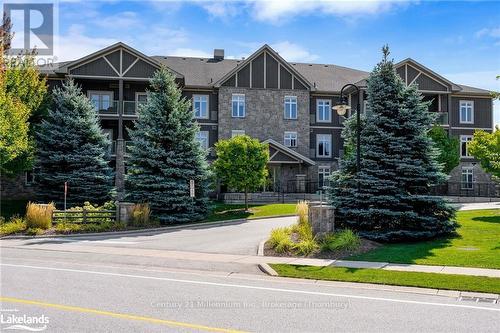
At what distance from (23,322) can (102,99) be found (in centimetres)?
3398

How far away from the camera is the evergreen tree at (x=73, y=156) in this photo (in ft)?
96.9

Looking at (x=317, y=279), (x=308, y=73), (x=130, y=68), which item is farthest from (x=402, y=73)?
(x=317, y=279)

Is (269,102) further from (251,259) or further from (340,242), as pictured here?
(251,259)

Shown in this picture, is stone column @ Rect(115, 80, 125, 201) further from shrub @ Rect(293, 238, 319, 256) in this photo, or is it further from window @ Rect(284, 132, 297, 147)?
shrub @ Rect(293, 238, 319, 256)

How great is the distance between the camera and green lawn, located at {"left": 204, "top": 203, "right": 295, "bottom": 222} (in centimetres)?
2927

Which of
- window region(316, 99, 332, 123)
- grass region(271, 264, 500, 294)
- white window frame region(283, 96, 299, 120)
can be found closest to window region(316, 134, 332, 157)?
window region(316, 99, 332, 123)

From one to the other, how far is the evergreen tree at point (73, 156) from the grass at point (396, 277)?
64.5ft

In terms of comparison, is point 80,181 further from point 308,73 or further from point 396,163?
point 308,73

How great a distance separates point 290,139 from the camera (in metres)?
41.6

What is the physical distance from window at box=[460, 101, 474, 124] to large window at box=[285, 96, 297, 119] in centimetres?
1549

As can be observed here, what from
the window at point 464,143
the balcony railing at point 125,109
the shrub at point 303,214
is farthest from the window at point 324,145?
the shrub at point 303,214

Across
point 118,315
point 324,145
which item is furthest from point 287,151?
point 118,315

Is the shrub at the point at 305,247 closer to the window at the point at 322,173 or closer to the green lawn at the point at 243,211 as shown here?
the green lawn at the point at 243,211

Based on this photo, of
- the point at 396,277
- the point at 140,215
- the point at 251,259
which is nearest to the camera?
the point at 396,277
